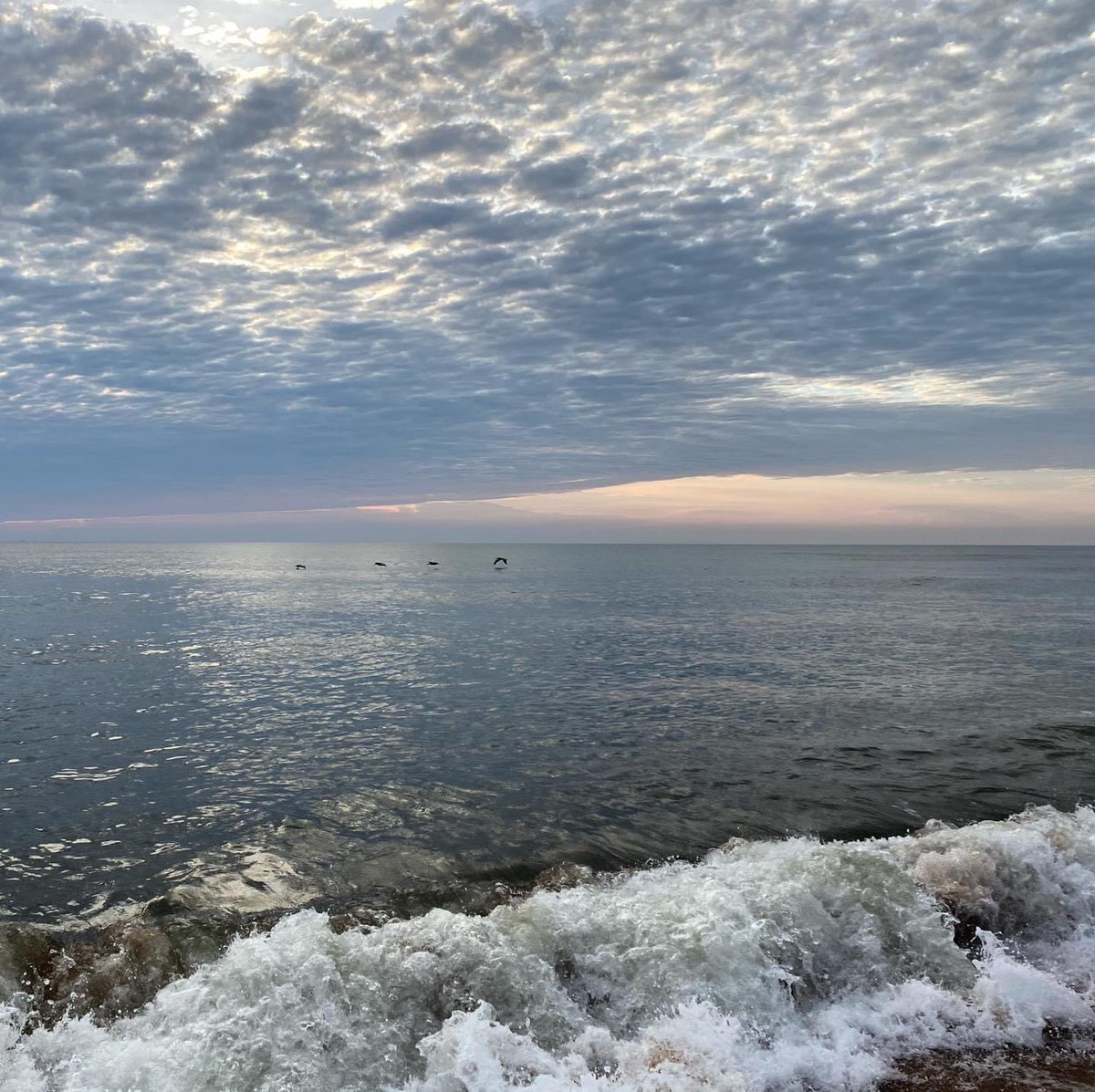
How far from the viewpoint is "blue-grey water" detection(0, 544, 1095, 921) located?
1392 cm

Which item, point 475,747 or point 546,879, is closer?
point 546,879

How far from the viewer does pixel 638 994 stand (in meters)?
8.55

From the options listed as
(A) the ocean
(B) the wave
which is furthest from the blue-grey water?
(B) the wave

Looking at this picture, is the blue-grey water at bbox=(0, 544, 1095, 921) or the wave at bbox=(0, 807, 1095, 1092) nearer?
the wave at bbox=(0, 807, 1095, 1092)

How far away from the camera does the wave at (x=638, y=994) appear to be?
7.33 metres

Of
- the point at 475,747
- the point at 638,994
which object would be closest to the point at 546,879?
the point at 638,994

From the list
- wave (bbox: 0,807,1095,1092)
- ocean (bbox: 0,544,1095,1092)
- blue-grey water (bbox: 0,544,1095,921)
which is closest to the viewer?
wave (bbox: 0,807,1095,1092)

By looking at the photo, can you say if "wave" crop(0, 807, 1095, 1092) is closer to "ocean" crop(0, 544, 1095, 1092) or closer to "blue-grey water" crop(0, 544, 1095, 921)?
"ocean" crop(0, 544, 1095, 1092)

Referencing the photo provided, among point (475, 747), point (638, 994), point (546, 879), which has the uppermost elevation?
point (638, 994)

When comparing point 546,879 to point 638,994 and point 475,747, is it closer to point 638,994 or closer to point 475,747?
point 638,994

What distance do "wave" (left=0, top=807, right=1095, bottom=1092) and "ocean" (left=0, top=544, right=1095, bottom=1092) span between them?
0.04 meters

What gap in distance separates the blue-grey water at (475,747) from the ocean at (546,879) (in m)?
0.14

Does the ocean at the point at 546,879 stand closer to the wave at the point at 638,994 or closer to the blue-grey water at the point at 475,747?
the wave at the point at 638,994

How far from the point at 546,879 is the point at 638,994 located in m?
4.16
